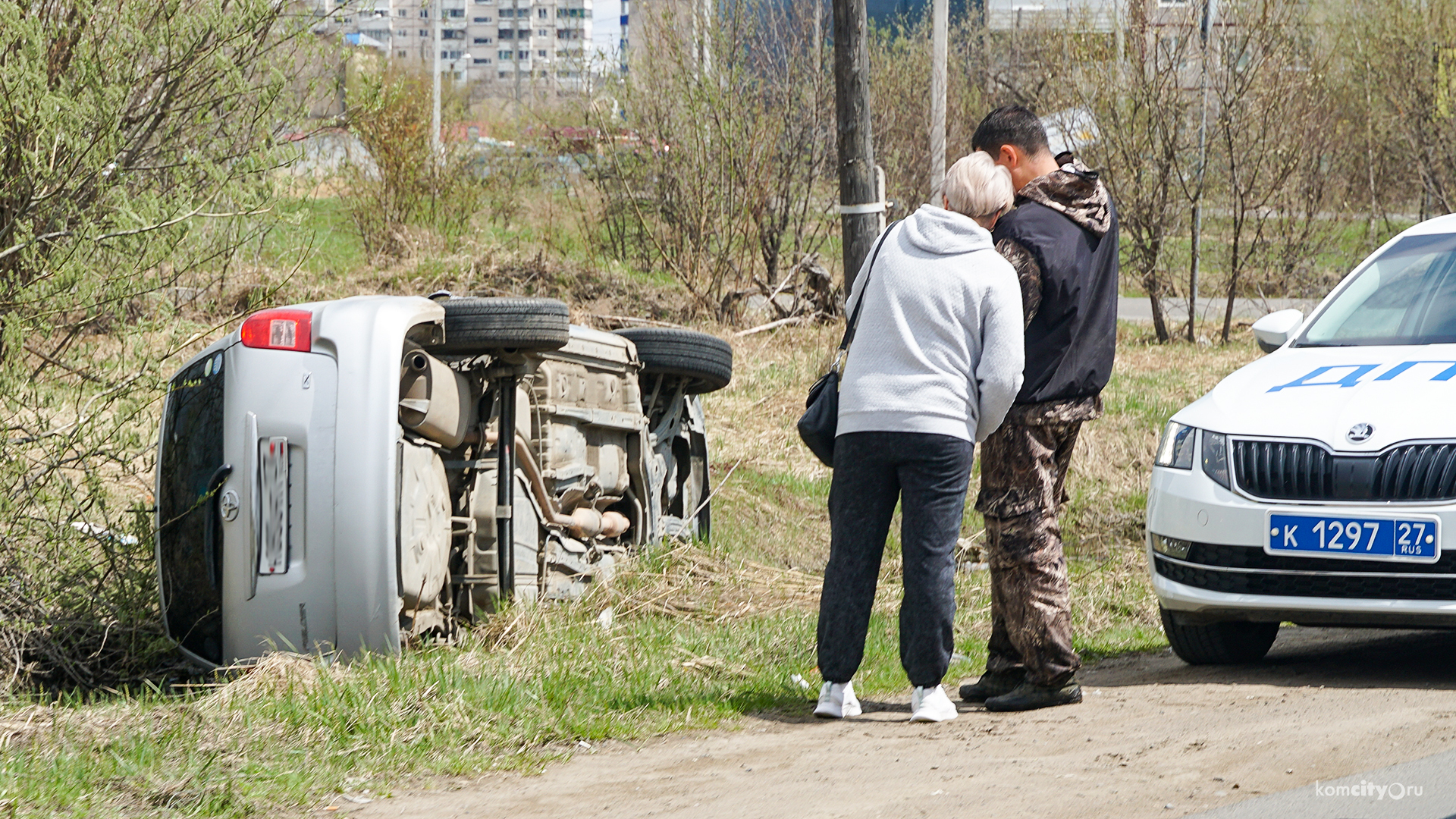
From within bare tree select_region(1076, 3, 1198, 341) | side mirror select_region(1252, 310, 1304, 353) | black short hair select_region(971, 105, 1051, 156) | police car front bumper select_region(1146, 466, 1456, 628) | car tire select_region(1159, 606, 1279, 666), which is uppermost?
bare tree select_region(1076, 3, 1198, 341)

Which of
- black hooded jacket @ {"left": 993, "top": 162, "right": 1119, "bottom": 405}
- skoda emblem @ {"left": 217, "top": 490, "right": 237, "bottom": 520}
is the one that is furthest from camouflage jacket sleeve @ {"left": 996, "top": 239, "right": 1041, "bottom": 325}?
skoda emblem @ {"left": 217, "top": 490, "right": 237, "bottom": 520}

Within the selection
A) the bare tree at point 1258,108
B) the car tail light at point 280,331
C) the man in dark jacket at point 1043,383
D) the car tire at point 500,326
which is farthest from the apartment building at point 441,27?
the bare tree at point 1258,108

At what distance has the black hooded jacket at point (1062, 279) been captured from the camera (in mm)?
4574

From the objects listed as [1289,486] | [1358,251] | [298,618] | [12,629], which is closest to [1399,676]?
[1289,486]

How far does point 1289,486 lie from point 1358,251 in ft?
55.5

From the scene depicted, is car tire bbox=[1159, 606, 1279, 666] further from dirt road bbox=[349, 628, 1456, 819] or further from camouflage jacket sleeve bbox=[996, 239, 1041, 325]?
camouflage jacket sleeve bbox=[996, 239, 1041, 325]

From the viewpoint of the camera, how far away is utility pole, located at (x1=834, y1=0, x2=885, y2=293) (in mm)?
7719

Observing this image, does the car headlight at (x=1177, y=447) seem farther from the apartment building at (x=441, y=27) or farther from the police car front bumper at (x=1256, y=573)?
the apartment building at (x=441, y=27)

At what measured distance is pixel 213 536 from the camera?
5.07 metres

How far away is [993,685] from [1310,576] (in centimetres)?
118

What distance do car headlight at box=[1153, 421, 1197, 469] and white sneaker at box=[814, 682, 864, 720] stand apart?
1.65m

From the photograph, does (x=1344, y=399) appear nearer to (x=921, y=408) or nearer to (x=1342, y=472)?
(x=1342, y=472)

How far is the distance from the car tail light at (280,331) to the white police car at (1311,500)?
3.20 m

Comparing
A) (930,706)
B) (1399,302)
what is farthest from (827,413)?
(1399,302)
